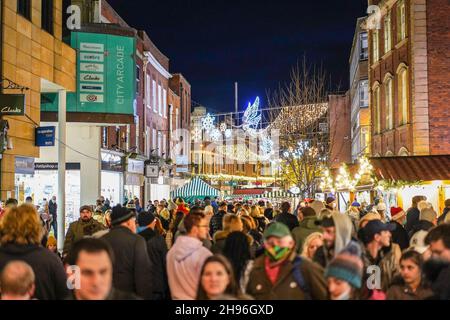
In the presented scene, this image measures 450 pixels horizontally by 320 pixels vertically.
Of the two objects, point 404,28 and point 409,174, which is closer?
point 409,174

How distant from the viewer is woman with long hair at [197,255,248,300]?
4.76m

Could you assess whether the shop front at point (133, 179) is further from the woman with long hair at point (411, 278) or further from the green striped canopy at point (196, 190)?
the woman with long hair at point (411, 278)

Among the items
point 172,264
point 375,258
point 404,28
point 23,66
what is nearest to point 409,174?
point 404,28

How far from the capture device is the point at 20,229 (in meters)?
5.93

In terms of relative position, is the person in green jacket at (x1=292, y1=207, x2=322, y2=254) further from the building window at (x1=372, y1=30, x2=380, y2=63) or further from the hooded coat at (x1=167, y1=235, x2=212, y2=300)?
the building window at (x1=372, y1=30, x2=380, y2=63)

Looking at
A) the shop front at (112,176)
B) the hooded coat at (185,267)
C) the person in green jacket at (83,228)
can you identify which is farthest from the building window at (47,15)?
the hooded coat at (185,267)

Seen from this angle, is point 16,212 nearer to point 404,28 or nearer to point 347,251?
point 347,251

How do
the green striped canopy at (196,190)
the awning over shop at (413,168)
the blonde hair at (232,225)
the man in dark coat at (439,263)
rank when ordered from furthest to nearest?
1. the green striped canopy at (196,190)
2. the awning over shop at (413,168)
3. the blonde hair at (232,225)
4. the man in dark coat at (439,263)

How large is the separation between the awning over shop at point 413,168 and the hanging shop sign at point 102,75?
971cm

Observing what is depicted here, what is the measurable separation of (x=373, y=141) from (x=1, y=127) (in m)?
25.4

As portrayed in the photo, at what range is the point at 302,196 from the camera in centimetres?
3447

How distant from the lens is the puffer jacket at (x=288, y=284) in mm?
4996

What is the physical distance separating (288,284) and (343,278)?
2.08 ft

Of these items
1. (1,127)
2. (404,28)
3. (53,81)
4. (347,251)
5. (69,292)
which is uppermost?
(404,28)
